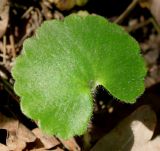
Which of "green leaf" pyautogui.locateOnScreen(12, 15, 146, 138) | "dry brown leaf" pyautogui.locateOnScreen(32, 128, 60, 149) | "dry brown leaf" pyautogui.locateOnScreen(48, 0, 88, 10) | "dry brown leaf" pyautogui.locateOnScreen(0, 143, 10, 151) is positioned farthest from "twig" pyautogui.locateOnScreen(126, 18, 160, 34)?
"dry brown leaf" pyautogui.locateOnScreen(0, 143, 10, 151)

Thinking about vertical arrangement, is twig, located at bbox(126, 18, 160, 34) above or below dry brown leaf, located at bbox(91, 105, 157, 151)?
above

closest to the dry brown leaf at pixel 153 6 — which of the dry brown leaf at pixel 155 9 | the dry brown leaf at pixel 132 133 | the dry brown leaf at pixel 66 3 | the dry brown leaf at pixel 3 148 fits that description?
the dry brown leaf at pixel 155 9

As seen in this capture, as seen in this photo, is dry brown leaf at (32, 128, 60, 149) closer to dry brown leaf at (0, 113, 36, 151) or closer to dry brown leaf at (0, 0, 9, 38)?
dry brown leaf at (0, 113, 36, 151)

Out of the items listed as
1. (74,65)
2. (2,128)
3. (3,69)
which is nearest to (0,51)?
(3,69)

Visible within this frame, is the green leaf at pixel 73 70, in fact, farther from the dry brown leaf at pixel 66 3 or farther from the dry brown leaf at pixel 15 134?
the dry brown leaf at pixel 66 3

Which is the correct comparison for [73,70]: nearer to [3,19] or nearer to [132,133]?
[132,133]

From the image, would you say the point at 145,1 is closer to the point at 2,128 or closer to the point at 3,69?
the point at 3,69
